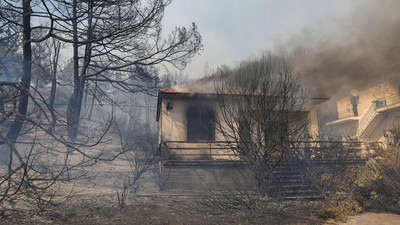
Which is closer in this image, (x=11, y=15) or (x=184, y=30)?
(x=11, y=15)

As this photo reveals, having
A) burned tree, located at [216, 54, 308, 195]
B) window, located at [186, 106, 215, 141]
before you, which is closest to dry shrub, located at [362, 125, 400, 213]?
burned tree, located at [216, 54, 308, 195]

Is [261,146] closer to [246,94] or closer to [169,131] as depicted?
[246,94]

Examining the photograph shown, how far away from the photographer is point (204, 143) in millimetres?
11750

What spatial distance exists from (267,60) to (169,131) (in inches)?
212

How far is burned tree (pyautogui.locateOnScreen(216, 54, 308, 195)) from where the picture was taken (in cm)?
730

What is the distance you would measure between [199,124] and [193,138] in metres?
0.69

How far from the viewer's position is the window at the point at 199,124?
482 inches

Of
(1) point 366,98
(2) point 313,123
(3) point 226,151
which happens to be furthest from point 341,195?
(1) point 366,98

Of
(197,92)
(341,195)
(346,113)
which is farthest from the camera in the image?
(346,113)

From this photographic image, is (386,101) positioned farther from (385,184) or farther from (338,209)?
(338,209)

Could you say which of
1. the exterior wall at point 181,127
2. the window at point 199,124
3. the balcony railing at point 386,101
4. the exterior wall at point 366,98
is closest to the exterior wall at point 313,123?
the exterior wall at point 181,127

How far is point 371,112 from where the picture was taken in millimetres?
21391

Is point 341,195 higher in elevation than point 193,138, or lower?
lower

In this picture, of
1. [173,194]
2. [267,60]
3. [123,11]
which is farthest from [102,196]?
[267,60]
